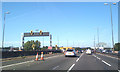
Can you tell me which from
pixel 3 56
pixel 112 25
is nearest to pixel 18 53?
pixel 3 56

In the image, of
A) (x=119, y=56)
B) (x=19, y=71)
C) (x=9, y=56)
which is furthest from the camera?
(x=119, y=56)

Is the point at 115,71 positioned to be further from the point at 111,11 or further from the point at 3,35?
the point at 111,11

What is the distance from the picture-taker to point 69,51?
95.4ft

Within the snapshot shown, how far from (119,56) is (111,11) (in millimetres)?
14883

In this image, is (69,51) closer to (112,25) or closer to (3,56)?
→ (3,56)

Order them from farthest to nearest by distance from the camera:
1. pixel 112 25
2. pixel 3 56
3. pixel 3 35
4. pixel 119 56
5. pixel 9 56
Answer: pixel 112 25 < pixel 3 35 < pixel 119 56 < pixel 9 56 < pixel 3 56

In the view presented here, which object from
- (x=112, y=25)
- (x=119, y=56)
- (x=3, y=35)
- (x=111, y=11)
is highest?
(x=111, y=11)

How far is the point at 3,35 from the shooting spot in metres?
31.3

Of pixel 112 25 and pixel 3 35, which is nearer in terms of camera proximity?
pixel 3 35

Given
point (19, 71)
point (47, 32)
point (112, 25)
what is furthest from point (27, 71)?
point (47, 32)

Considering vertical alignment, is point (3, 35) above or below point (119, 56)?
above

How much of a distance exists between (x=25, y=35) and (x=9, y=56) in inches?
1077

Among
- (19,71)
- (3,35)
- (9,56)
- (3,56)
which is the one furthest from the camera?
(3,35)

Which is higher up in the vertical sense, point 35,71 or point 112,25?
point 112,25
